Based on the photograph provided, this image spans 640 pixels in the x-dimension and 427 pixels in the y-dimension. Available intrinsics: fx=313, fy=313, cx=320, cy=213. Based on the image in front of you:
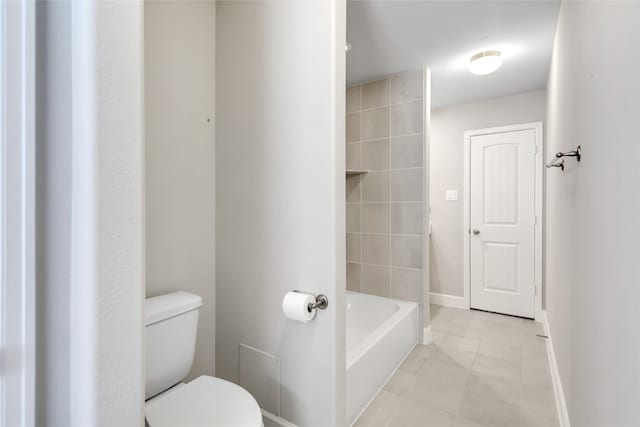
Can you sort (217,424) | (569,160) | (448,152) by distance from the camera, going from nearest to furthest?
(217,424)
(569,160)
(448,152)

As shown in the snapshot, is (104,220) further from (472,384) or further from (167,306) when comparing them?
(472,384)

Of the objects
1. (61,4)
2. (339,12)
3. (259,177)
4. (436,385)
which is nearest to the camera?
(61,4)

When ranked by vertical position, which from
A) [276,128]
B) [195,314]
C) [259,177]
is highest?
[276,128]

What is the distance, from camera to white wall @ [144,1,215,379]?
1483 millimetres

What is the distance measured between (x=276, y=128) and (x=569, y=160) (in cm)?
154

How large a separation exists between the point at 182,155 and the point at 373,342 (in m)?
1.57

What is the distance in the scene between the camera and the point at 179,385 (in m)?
1.38

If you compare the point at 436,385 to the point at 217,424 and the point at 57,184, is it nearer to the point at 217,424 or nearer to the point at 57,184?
the point at 217,424

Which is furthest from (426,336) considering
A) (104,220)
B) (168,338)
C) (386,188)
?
(104,220)

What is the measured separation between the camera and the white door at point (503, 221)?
3275 mm

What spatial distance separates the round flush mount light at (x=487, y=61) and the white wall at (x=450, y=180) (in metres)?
1.15

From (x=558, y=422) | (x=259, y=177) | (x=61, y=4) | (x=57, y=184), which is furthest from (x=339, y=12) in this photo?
(x=558, y=422)

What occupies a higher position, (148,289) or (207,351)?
(148,289)

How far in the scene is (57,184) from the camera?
28.5 inches
